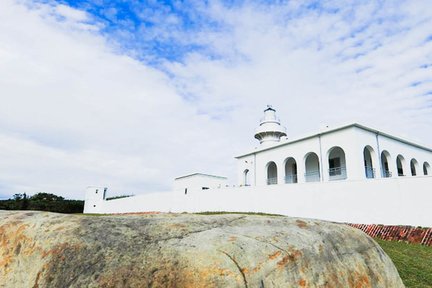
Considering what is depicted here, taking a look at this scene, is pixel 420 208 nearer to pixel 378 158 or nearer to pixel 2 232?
pixel 378 158

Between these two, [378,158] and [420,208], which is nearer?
[420,208]

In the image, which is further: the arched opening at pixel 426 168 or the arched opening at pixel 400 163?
the arched opening at pixel 426 168

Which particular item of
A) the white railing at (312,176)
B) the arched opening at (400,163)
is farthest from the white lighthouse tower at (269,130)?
the arched opening at (400,163)

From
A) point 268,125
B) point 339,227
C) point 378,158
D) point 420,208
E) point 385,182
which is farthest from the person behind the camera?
point 268,125

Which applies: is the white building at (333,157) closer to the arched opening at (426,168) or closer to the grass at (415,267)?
the arched opening at (426,168)

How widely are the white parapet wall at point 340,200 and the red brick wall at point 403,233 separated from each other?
125cm

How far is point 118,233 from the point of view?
6.80 ft

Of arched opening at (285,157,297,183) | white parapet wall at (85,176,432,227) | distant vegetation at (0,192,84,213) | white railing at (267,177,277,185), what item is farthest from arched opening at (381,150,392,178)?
distant vegetation at (0,192,84,213)

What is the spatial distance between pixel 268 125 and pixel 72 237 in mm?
26014

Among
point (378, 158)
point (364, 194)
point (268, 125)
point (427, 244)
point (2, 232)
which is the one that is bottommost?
point (427, 244)

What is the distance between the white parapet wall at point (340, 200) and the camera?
11422 millimetres

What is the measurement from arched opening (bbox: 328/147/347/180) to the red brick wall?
9.87 metres

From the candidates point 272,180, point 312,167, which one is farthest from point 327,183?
point 272,180

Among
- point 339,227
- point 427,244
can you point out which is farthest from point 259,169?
point 339,227
